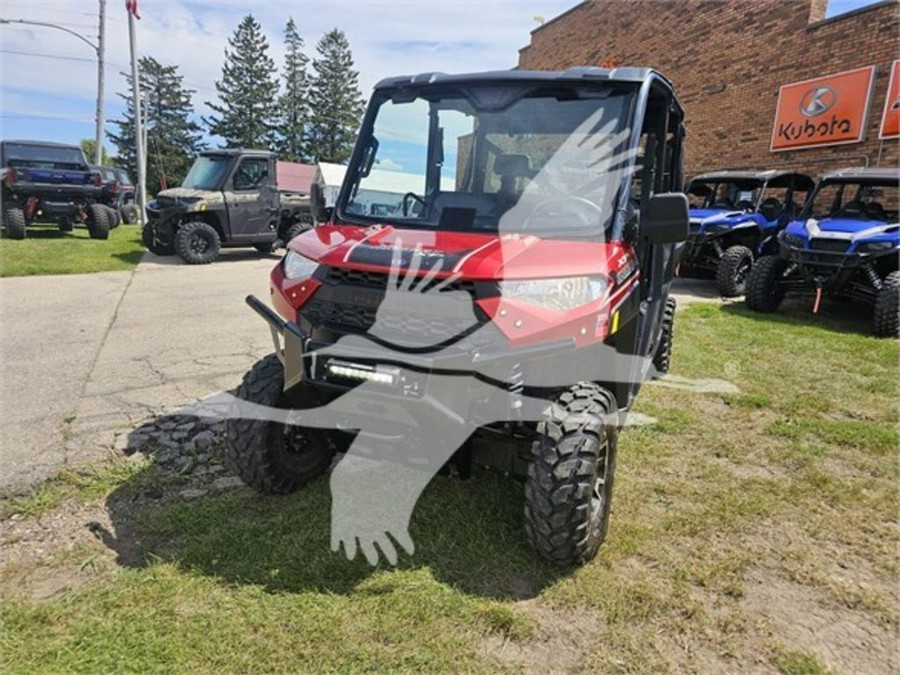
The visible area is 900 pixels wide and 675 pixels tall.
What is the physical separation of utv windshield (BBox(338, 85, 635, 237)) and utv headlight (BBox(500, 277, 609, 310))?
1.34ft

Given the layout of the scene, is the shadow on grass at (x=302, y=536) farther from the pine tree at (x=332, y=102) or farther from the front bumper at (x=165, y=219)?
the pine tree at (x=332, y=102)

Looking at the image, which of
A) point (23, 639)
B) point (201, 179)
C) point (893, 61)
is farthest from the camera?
point (201, 179)

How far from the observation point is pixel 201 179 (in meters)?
11.8

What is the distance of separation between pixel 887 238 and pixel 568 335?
6613 millimetres

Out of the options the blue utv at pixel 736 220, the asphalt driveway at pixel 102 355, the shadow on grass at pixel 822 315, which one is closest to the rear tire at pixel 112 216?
the asphalt driveway at pixel 102 355

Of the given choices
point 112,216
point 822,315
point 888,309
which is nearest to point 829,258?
point 888,309

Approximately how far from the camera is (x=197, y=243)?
447 inches

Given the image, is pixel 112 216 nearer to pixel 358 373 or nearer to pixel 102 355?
pixel 102 355

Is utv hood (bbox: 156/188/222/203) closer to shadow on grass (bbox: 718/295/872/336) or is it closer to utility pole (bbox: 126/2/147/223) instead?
utility pole (bbox: 126/2/147/223)

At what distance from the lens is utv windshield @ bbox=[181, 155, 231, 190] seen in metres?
11.6

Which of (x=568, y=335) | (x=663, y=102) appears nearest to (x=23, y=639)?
(x=568, y=335)

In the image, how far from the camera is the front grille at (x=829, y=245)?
693 centimetres

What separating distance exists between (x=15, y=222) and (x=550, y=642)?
1526cm

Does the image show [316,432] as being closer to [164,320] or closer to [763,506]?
[763,506]
